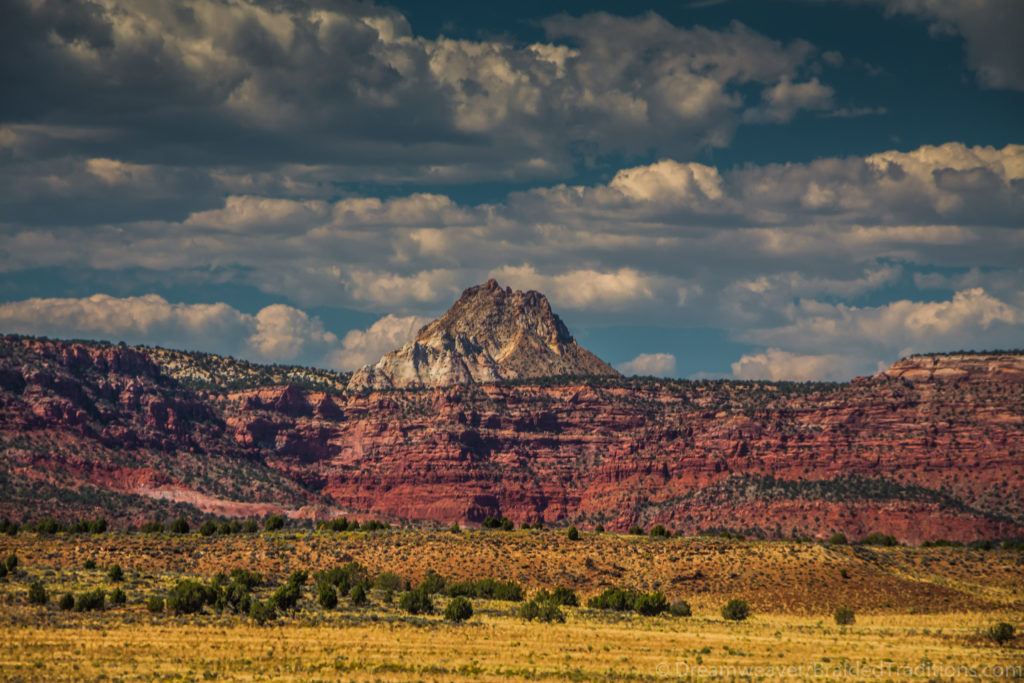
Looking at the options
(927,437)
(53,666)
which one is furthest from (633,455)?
(53,666)

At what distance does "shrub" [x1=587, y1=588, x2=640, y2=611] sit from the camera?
76188mm

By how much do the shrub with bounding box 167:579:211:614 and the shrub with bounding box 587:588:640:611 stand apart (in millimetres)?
26479

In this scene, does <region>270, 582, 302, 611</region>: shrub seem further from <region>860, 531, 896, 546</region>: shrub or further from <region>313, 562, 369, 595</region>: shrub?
<region>860, 531, 896, 546</region>: shrub

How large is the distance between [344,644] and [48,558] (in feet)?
135

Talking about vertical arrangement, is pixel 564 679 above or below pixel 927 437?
below

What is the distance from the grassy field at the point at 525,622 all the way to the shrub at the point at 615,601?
59.9 inches

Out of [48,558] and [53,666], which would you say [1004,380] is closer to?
[48,558]

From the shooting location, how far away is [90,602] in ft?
200

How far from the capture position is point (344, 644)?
53781mm

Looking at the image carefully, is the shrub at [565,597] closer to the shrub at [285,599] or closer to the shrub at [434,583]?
the shrub at [434,583]

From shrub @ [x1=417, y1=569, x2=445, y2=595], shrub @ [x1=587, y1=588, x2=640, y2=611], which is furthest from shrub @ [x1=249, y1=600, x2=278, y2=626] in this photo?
shrub @ [x1=587, y1=588, x2=640, y2=611]

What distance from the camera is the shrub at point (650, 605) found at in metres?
73.6

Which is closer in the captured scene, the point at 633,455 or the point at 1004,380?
→ the point at 1004,380

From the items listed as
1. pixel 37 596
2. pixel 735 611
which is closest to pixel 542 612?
pixel 735 611
